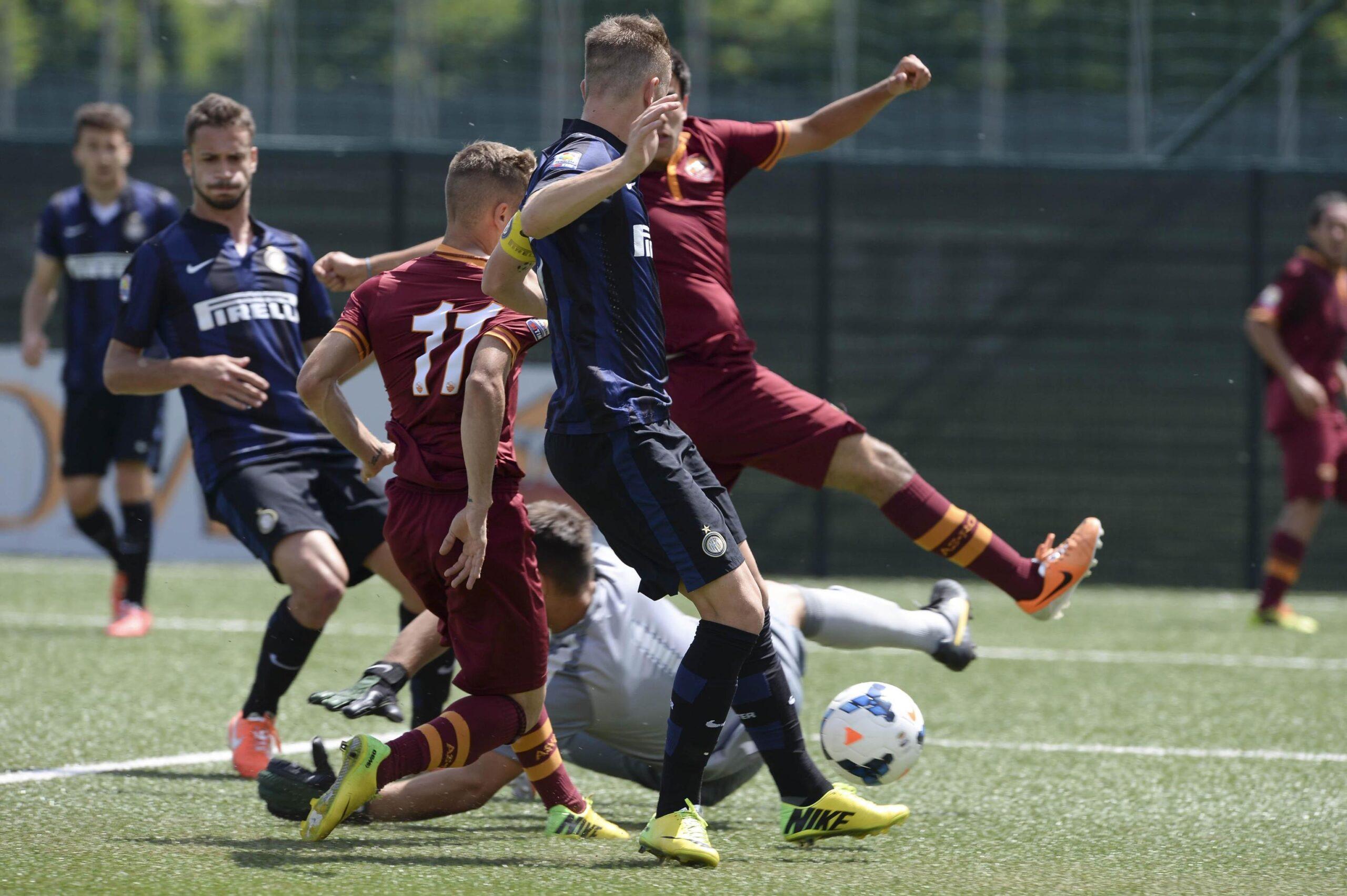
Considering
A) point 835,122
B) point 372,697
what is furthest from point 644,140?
point 835,122

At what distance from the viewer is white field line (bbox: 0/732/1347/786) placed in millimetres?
4582

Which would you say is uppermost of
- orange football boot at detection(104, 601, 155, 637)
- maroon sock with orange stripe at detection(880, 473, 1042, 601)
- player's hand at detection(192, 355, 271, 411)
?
player's hand at detection(192, 355, 271, 411)

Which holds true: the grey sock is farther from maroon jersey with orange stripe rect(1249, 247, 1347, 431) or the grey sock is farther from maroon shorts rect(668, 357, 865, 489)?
maroon jersey with orange stripe rect(1249, 247, 1347, 431)

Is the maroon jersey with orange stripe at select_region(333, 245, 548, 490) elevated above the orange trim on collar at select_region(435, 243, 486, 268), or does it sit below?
below

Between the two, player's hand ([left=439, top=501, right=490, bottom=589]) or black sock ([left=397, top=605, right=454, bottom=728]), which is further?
black sock ([left=397, top=605, right=454, bottom=728])

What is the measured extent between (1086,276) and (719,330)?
243 inches

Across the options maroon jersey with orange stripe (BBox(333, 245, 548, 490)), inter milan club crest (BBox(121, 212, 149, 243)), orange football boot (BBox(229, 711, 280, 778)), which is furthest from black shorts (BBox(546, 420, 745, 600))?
inter milan club crest (BBox(121, 212, 149, 243))

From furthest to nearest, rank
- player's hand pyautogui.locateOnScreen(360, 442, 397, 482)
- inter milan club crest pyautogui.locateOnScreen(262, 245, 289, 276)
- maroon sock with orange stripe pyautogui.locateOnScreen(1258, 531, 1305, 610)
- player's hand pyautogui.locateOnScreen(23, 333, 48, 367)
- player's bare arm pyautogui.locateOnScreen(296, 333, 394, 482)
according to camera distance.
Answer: maroon sock with orange stripe pyautogui.locateOnScreen(1258, 531, 1305, 610)
player's hand pyautogui.locateOnScreen(23, 333, 48, 367)
inter milan club crest pyautogui.locateOnScreen(262, 245, 289, 276)
player's hand pyautogui.locateOnScreen(360, 442, 397, 482)
player's bare arm pyautogui.locateOnScreen(296, 333, 394, 482)

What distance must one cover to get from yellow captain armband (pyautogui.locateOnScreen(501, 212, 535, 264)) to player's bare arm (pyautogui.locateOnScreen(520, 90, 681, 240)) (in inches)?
1.8

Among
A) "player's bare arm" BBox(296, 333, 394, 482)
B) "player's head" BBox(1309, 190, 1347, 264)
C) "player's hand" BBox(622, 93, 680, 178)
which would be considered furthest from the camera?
"player's head" BBox(1309, 190, 1347, 264)

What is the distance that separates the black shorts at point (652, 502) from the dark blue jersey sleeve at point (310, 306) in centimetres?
186

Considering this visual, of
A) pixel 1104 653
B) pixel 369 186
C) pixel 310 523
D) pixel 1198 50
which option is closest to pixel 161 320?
pixel 310 523

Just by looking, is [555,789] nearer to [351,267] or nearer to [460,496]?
[460,496]

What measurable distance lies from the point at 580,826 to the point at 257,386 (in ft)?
5.52
